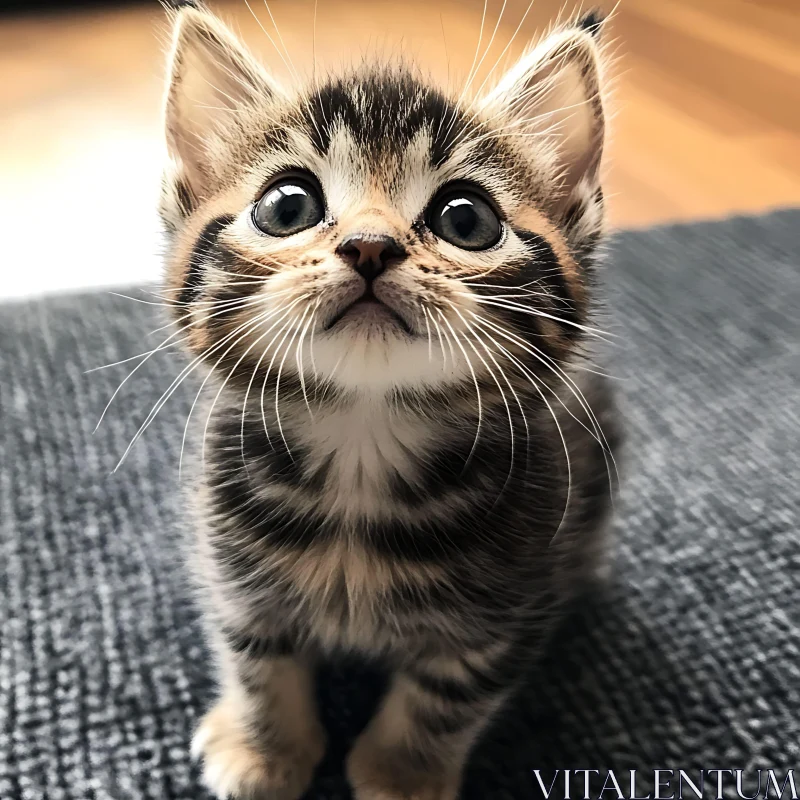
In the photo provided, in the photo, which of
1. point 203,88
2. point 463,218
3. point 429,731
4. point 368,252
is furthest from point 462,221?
point 429,731

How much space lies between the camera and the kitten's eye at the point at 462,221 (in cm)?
58

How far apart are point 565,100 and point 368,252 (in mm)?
278

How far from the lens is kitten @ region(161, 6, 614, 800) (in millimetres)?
551

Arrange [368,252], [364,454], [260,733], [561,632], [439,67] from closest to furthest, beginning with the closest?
[368,252]
[364,454]
[260,733]
[561,632]
[439,67]

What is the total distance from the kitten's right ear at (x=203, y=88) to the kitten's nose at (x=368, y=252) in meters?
0.21

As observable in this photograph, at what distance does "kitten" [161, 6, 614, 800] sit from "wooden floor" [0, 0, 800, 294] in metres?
0.81

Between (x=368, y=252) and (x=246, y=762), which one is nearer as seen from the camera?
(x=368, y=252)

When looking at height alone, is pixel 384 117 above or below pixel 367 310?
above

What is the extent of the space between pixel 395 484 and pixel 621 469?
368 mm

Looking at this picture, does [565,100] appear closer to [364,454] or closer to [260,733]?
[364,454]

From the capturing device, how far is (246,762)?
0.72m

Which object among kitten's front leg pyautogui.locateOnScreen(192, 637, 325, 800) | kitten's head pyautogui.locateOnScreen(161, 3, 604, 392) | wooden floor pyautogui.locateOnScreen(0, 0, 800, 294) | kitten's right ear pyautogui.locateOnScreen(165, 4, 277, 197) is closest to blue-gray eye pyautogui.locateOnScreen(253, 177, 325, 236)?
kitten's head pyautogui.locateOnScreen(161, 3, 604, 392)

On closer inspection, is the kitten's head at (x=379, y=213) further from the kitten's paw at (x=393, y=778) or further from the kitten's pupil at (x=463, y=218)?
the kitten's paw at (x=393, y=778)

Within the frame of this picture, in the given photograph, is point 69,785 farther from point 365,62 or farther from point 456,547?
point 365,62
